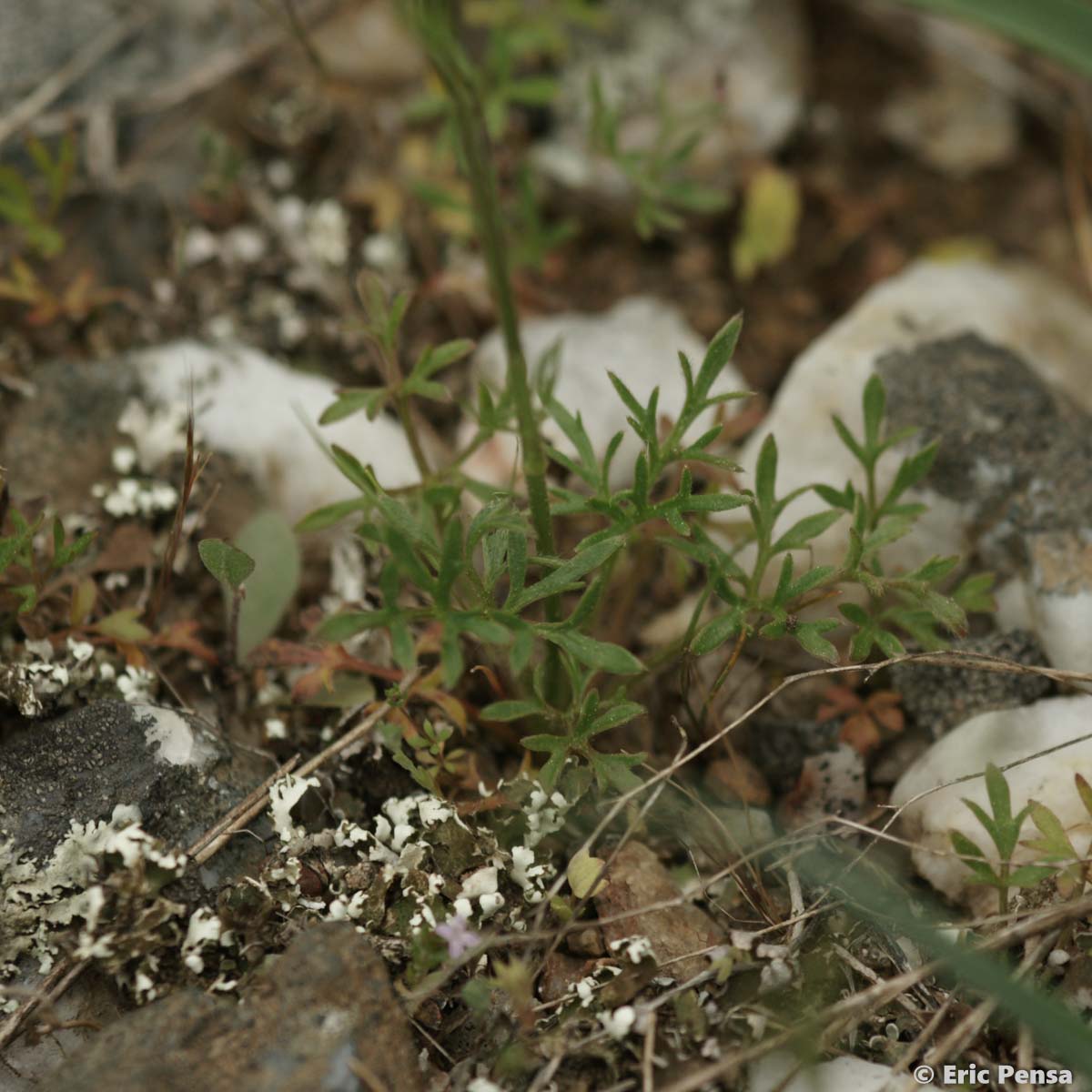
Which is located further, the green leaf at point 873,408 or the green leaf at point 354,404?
the green leaf at point 873,408

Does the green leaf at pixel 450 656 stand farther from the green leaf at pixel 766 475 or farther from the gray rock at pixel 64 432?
the gray rock at pixel 64 432

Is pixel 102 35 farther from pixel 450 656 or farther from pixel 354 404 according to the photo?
pixel 450 656

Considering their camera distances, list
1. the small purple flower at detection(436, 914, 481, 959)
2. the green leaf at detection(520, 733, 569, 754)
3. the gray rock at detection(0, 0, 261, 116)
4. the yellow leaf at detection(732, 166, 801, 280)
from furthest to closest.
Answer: the yellow leaf at detection(732, 166, 801, 280) < the gray rock at detection(0, 0, 261, 116) < the green leaf at detection(520, 733, 569, 754) < the small purple flower at detection(436, 914, 481, 959)

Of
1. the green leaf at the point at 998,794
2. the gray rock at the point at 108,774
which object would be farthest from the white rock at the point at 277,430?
the green leaf at the point at 998,794

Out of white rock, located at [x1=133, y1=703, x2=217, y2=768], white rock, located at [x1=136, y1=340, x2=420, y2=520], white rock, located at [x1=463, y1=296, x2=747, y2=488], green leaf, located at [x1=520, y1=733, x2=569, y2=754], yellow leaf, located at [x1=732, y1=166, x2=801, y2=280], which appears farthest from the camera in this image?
yellow leaf, located at [x1=732, y1=166, x2=801, y2=280]

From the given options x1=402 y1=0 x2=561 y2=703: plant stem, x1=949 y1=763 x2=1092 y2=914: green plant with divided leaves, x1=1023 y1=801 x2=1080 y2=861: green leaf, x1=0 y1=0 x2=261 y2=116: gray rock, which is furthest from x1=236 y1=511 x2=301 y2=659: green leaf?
x1=0 y1=0 x2=261 y2=116: gray rock

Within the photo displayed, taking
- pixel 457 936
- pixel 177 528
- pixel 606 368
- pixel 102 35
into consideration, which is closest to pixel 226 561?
pixel 177 528

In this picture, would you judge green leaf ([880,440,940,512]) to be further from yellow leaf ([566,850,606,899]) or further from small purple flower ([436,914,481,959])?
small purple flower ([436,914,481,959])
